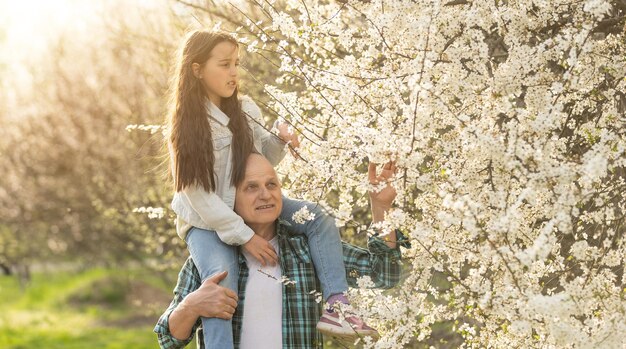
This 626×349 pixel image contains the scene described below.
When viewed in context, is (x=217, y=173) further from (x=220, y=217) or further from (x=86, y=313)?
(x=86, y=313)

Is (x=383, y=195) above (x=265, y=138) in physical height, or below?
below

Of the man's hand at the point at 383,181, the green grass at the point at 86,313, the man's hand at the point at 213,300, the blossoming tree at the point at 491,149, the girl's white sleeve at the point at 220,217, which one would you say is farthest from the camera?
the green grass at the point at 86,313

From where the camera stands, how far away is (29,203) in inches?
700

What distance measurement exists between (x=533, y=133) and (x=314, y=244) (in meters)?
1.01

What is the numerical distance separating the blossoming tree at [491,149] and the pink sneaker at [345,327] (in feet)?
0.21

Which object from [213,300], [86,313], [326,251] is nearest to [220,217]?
[213,300]

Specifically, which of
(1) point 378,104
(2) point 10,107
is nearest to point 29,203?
(2) point 10,107

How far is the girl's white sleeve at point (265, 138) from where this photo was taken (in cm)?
393

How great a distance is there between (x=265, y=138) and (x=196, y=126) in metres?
0.40

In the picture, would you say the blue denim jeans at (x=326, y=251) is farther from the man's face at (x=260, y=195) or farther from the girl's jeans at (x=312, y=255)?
the man's face at (x=260, y=195)

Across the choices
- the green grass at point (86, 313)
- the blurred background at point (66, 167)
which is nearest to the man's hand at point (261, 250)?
the green grass at point (86, 313)

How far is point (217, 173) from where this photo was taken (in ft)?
12.1

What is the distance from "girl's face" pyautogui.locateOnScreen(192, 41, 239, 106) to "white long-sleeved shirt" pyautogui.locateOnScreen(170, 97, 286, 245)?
0.27 feet

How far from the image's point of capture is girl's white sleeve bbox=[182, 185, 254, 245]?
11.6ft
